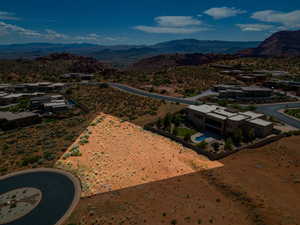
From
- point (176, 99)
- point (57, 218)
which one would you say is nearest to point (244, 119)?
point (176, 99)

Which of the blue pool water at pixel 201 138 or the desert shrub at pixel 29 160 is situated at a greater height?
the blue pool water at pixel 201 138

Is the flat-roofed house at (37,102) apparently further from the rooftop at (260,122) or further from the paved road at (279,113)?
the paved road at (279,113)

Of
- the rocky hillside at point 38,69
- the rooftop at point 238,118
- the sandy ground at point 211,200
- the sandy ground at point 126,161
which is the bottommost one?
the sandy ground at point 126,161

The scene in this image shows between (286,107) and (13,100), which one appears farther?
(13,100)

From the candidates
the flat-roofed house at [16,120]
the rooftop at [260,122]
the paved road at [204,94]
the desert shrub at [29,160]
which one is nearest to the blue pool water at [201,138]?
the rooftop at [260,122]

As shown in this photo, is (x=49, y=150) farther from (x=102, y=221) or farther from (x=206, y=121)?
(x=206, y=121)

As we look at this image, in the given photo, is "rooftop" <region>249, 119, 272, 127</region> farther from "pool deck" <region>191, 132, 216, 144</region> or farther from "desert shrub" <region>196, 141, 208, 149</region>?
"desert shrub" <region>196, 141, 208, 149</region>

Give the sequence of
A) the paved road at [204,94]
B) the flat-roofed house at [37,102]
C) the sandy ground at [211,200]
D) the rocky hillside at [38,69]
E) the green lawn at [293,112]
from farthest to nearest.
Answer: the rocky hillside at [38,69] → the paved road at [204,94] → the flat-roofed house at [37,102] → the green lawn at [293,112] → the sandy ground at [211,200]
